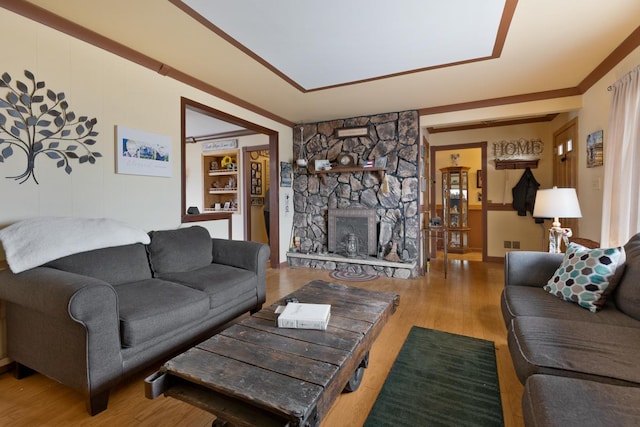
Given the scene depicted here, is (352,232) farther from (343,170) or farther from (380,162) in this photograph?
(380,162)

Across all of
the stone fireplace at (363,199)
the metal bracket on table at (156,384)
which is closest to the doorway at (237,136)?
the stone fireplace at (363,199)

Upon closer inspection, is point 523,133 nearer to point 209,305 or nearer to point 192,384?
point 209,305

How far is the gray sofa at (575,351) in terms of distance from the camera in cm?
94

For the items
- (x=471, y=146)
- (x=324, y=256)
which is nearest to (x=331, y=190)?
(x=324, y=256)

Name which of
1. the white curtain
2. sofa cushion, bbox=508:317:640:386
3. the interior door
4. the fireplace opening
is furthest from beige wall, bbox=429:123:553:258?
sofa cushion, bbox=508:317:640:386

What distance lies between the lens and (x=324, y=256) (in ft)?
15.0

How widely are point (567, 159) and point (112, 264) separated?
5.16 metres

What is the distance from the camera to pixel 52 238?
1.83 metres


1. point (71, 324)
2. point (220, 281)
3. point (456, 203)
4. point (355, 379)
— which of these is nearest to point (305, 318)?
point (355, 379)

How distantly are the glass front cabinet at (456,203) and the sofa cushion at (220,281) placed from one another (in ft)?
14.8

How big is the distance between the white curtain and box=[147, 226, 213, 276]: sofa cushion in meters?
3.40

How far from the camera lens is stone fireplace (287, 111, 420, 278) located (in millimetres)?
4234

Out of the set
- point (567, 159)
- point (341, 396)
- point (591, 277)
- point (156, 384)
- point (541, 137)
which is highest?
point (541, 137)

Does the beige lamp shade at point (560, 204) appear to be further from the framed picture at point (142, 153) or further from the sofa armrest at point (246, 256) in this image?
the framed picture at point (142, 153)
